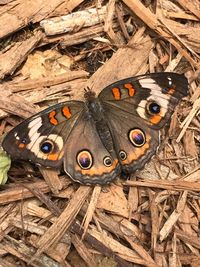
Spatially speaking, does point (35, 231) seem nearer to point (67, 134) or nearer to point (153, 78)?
point (67, 134)

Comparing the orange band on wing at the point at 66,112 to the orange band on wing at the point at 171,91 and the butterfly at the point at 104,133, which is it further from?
the orange band on wing at the point at 171,91

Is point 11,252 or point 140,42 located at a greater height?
point 140,42

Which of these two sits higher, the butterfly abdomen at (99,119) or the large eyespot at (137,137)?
the butterfly abdomen at (99,119)

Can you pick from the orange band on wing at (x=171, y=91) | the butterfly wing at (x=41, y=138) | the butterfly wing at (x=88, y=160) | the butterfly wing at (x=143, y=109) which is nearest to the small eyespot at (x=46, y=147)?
the butterfly wing at (x=41, y=138)

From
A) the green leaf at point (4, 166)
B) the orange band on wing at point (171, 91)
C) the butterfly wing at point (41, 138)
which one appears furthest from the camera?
the green leaf at point (4, 166)

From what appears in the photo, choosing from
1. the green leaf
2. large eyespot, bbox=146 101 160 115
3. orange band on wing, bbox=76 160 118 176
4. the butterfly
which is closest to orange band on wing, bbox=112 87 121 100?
the butterfly

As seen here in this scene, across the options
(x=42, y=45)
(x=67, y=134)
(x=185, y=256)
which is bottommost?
(x=185, y=256)

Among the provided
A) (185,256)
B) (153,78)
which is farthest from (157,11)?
(185,256)
